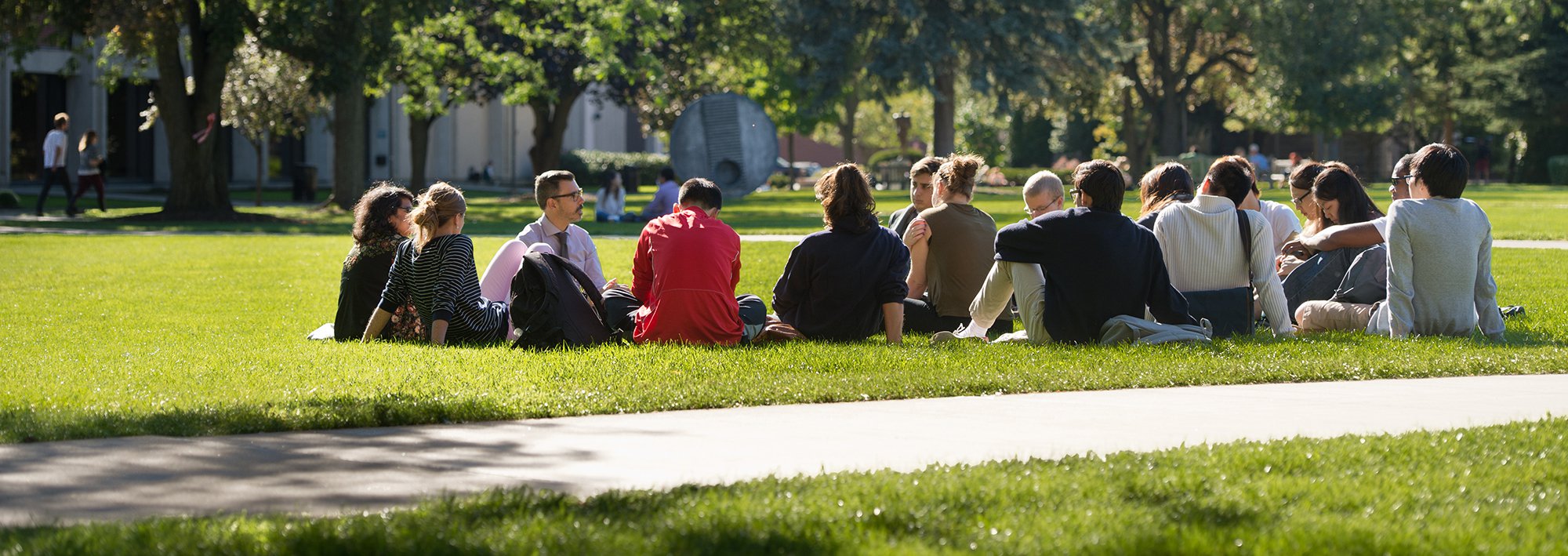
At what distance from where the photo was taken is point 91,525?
4.59m

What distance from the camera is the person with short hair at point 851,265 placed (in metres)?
9.48

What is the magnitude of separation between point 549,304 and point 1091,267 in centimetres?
305

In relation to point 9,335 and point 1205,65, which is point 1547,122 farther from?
point 9,335

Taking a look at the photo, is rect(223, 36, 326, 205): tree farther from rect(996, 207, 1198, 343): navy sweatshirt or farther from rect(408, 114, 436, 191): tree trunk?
rect(996, 207, 1198, 343): navy sweatshirt

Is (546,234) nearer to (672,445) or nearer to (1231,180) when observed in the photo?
(1231,180)

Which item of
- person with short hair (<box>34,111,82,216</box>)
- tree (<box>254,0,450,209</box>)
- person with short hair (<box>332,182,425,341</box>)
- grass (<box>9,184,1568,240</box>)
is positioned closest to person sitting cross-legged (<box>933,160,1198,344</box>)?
person with short hair (<box>332,182,425,341</box>)

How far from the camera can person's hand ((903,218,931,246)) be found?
33.3 feet

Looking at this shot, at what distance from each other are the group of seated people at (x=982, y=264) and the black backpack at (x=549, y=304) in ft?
1.11

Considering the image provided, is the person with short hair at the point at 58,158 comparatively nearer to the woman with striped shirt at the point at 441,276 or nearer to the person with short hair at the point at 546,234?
the person with short hair at the point at 546,234

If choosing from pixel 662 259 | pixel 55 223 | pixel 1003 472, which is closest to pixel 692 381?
pixel 662 259

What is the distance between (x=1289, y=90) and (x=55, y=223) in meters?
38.7

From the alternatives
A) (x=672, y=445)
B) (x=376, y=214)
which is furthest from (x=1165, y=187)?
(x=672, y=445)

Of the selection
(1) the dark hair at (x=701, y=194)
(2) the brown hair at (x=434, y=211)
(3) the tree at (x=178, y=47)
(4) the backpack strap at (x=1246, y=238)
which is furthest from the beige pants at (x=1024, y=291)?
(3) the tree at (x=178, y=47)

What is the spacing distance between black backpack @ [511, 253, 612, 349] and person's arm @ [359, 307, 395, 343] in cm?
85
